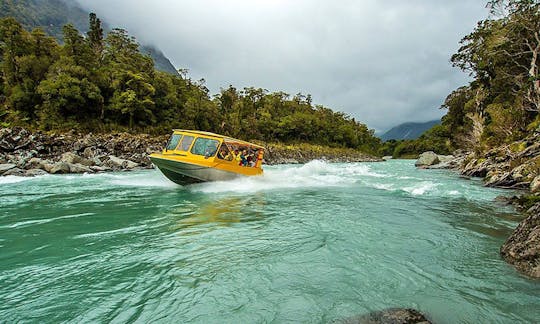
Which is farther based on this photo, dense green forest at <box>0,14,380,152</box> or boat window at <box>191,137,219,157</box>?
dense green forest at <box>0,14,380,152</box>

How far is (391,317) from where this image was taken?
333cm

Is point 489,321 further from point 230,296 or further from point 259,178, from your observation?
point 259,178

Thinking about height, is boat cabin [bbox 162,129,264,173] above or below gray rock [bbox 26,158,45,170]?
above

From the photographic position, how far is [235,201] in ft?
38.3

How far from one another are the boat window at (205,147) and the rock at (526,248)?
11.9 m

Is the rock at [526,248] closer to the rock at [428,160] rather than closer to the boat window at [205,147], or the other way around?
the boat window at [205,147]

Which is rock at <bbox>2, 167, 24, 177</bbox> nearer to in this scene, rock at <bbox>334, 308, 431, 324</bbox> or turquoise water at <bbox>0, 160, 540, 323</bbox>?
turquoise water at <bbox>0, 160, 540, 323</bbox>

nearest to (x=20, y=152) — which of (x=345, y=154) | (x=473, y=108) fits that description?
(x=473, y=108)

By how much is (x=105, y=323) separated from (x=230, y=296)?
156 centimetres

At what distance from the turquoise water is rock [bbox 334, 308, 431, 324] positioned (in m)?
0.21

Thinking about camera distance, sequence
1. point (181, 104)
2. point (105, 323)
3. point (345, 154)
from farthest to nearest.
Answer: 1. point (345, 154)
2. point (181, 104)
3. point (105, 323)

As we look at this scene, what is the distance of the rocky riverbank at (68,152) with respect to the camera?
21328mm

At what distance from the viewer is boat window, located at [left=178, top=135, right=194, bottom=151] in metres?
14.5

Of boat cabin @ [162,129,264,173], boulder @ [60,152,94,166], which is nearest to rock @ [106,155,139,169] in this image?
boulder @ [60,152,94,166]
